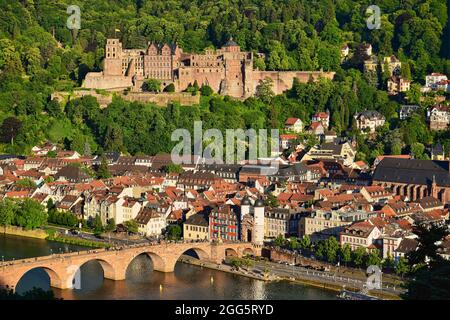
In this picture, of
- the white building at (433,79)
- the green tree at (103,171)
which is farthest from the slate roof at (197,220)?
the white building at (433,79)

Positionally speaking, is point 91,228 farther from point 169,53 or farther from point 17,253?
point 169,53

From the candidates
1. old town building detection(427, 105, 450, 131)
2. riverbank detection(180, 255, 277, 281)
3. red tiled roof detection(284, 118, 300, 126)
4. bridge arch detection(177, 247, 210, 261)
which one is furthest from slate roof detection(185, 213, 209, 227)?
old town building detection(427, 105, 450, 131)

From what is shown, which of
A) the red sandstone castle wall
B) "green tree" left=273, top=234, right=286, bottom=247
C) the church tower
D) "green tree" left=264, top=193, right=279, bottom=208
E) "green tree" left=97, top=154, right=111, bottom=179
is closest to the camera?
"green tree" left=273, top=234, right=286, bottom=247

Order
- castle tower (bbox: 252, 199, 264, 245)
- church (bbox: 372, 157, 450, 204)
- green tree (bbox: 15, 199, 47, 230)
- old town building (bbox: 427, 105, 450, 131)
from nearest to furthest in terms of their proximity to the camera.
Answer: castle tower (bbox: 252, 199, 264, 245)
green tree (bbox: 15, 199, 47, 230)
church (bbox: 372, 157, 450, 204)
old town building (bbox: 427, 105, 450, 131)

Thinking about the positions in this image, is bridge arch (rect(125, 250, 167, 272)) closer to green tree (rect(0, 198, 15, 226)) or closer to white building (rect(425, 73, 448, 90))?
green tree (rect(0, 198, 15, 226))

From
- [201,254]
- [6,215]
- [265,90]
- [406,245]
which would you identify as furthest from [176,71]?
[406,245]

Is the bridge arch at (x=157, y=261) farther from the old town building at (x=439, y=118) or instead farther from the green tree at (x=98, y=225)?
the old town building at (x=439, y=118)
